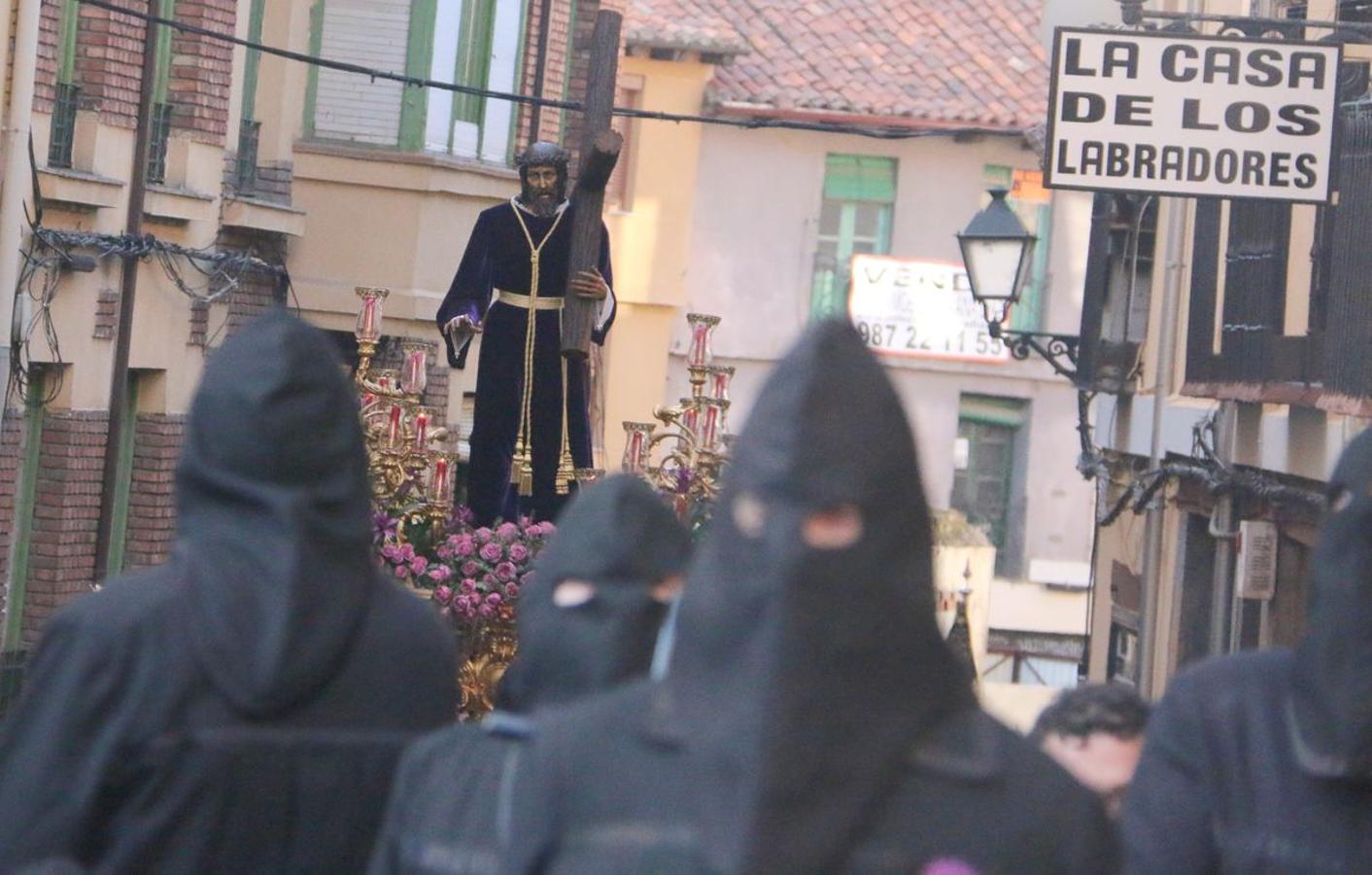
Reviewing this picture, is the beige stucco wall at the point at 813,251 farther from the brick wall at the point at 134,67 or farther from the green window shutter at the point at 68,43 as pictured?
the green window shutter at the point at 68,43

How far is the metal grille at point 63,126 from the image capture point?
14.2 m

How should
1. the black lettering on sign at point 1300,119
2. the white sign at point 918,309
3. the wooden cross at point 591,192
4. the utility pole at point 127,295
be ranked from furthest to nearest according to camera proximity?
the white sign at point 918,309
the utility pole at point 127,295
the wooden cross at point 591,192
the black lettering on sign at point 1300,119

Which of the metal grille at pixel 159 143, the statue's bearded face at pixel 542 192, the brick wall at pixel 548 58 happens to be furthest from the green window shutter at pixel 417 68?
the statue's bearded face at pixel 542 192

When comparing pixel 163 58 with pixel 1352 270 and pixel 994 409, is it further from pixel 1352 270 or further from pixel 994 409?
pixel 994 409

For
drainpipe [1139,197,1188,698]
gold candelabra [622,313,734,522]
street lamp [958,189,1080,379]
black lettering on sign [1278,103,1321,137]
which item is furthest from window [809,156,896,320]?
gold candelabra [622,313,734,522]

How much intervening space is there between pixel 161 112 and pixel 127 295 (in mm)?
1285

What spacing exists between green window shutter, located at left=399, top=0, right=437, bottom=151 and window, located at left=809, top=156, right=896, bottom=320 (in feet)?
48.6

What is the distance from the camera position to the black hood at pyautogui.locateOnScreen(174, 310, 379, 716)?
4.06 m

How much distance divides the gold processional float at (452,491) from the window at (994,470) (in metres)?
22.3

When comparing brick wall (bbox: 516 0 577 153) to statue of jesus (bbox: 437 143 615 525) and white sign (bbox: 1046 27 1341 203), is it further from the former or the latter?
white sign (bbox: 1046 27 1341 203)

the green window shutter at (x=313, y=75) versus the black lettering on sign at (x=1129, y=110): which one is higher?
the green window shutter at (x=313, y=75)

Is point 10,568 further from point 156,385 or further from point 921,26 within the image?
point 921,26

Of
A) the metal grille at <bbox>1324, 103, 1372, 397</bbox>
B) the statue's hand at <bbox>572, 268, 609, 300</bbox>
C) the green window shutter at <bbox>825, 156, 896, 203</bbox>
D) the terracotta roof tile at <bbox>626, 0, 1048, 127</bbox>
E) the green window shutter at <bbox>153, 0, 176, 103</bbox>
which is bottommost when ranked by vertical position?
the statue's hand at <bbox>572, 268, 609, 300</bbox>

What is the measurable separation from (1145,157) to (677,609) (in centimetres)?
813
